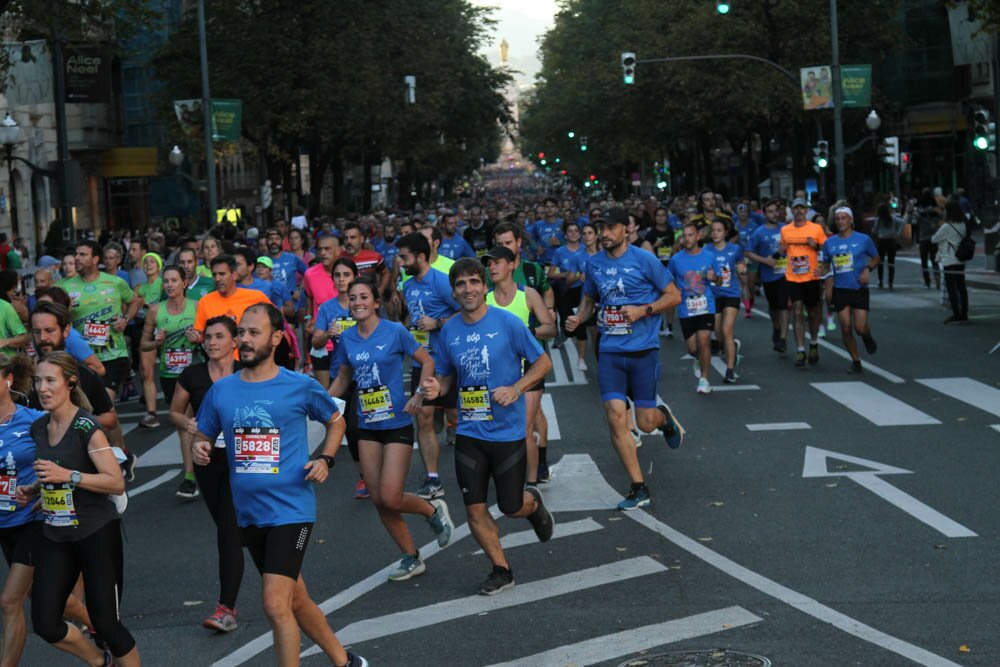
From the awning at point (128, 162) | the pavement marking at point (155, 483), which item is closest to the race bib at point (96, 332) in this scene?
the pavement marking at point (155, 483)

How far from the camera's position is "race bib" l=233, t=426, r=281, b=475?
6996 mm

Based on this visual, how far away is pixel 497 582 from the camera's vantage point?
873 cm

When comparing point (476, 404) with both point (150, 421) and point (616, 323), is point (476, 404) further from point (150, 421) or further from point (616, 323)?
point (150, 421)

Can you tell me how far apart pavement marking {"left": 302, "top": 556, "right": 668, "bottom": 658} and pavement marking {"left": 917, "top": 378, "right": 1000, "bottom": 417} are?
6.81 m

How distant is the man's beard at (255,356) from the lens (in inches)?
275

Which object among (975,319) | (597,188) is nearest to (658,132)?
(975,319)

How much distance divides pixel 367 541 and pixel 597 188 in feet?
528

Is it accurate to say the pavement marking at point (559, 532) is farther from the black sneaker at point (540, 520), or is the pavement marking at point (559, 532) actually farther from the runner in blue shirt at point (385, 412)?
the black sneaker at point (540, 520)

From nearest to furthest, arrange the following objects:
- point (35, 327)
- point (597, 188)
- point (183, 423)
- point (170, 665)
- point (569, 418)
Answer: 1. point (170, 665)
2. point (183, 423)
3. point (35, 327)
4. point (569, 418)
5. point (597, 188)

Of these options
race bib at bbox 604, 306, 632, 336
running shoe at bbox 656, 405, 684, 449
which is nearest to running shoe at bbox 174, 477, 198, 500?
race bib at bbox 604, 306, 632, 336

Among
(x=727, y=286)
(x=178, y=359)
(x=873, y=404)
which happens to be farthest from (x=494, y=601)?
(x=727, y=286)

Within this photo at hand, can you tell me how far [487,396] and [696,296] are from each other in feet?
27.0

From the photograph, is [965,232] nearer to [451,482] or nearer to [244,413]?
[451,482]

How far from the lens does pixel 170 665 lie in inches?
302
